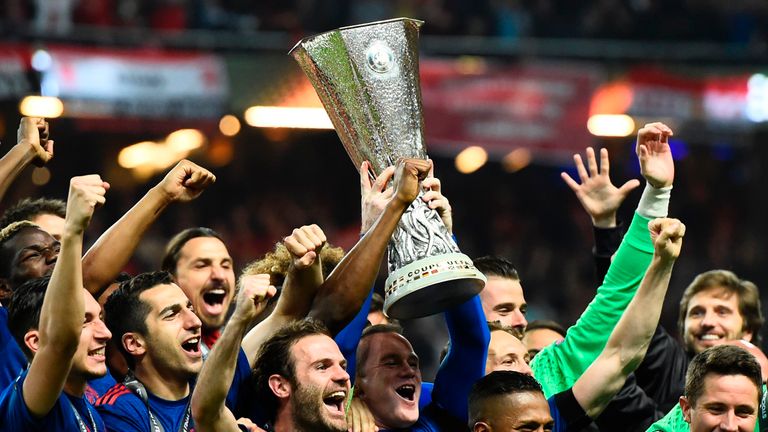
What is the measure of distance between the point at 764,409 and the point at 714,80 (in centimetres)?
836

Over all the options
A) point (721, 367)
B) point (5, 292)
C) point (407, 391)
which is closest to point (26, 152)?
point (5, 292)

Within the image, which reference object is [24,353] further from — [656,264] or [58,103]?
[58,103]

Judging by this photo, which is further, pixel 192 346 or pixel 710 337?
pixel 710 337

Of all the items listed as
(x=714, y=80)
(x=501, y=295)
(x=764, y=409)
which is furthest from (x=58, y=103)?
(x=764, y=409)

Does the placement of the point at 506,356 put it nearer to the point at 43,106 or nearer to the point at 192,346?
the point at 192,346

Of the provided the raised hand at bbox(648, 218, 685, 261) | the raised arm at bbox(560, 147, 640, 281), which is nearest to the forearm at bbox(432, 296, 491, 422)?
the raised hand at bbox(648, 218, 685, 261)

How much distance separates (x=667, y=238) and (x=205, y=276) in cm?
162

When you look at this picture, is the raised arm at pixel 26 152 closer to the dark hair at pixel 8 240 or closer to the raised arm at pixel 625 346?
the dark hair at pixel 8 240

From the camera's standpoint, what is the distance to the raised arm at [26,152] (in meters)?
4.01

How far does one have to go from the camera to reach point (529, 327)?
5.48m

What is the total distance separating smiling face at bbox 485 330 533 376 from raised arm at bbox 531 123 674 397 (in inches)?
10.8

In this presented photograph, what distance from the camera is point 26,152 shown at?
4.09 m

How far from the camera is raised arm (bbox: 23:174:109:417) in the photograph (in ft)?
10.5

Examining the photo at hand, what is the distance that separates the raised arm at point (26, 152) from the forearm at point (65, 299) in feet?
2.53
